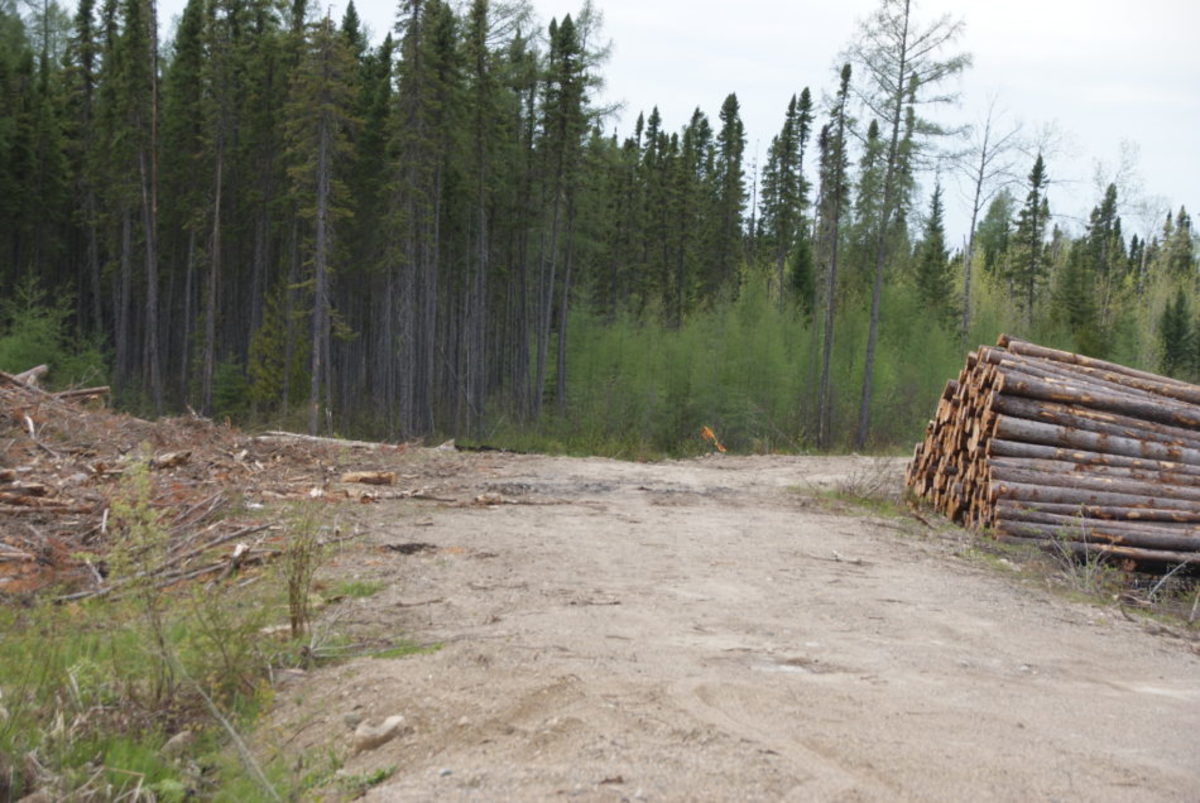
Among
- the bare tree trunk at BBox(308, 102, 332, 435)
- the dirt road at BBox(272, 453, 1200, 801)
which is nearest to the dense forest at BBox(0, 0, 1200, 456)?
the bare tree trunk at BBox(308, 102, 332, 435)

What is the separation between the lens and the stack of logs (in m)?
9.34

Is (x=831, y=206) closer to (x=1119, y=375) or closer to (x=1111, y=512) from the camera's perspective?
(x=1119, y=375)

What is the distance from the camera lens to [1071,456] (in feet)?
33.1

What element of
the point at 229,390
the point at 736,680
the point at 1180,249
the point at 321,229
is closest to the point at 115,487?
the point at 736,680

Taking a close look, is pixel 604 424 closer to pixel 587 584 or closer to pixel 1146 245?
pixel 587 584

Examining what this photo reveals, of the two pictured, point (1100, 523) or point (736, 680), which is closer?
point (736, 680)

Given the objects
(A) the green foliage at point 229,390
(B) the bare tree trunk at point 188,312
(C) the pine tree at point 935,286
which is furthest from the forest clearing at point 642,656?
(C) the pine tree at point 935,286

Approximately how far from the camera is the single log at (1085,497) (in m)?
9.62

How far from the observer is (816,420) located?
98.9 feet

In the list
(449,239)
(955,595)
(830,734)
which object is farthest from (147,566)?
(449,239)

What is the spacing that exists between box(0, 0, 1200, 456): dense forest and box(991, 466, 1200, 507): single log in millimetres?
14424

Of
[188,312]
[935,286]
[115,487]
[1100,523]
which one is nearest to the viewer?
[115,487]

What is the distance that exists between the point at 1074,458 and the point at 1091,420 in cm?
72

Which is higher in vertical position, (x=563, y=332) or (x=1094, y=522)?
(x=563, y=332)
